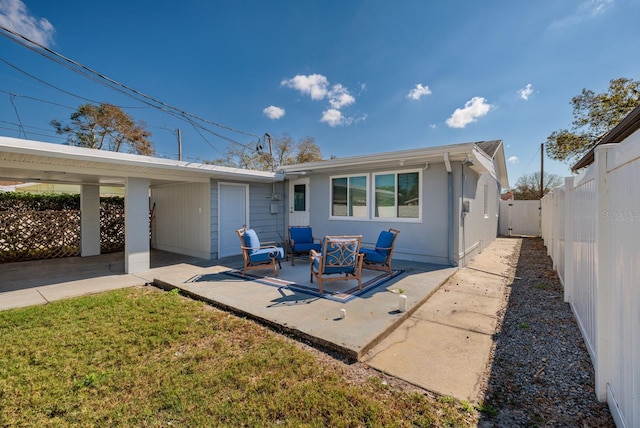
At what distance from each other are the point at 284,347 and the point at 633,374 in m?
2.66

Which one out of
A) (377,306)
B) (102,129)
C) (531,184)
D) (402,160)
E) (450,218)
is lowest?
(377,306)

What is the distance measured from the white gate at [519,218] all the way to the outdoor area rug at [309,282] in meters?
12.7

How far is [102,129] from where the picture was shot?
18.0 metres

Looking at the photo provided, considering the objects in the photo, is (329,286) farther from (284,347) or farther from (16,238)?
(16,238)

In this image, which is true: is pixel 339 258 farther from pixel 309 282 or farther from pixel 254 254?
pixel 254 254

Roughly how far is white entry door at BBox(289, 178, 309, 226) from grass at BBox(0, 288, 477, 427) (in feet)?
19.4

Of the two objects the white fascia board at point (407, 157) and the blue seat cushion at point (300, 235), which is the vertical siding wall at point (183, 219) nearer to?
the blue seat cushion at point (300, 235)

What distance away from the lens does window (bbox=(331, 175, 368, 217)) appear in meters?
8.18

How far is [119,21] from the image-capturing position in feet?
26.2

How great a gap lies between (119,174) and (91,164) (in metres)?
0.58

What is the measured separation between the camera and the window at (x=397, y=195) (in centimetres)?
736

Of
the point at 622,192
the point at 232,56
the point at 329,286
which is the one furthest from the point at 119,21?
the point at 622,192

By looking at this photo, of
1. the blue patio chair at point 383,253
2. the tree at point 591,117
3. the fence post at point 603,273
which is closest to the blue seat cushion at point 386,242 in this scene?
the blue patio chair at point 383,253

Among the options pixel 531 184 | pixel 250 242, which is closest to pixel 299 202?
pixel 250 242
